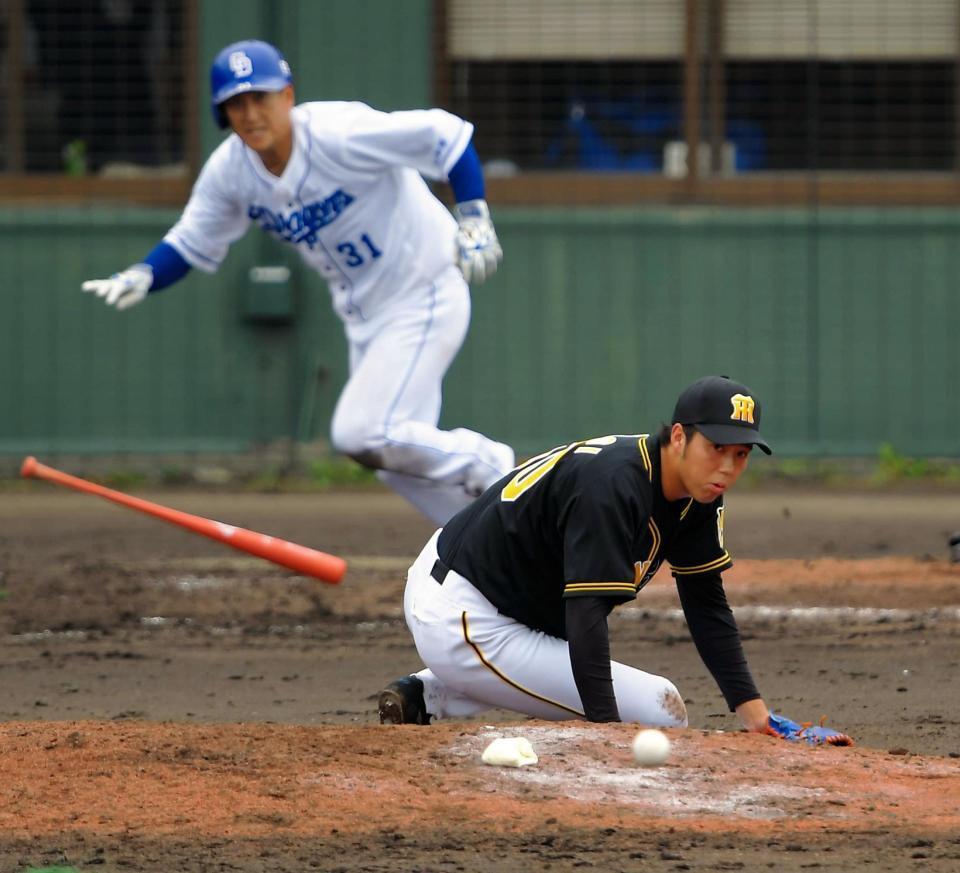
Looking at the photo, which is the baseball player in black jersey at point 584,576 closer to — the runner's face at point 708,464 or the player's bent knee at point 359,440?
the runner's face at point 708,464

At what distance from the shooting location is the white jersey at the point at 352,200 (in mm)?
7320

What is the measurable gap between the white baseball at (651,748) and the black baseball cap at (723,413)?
0.74 metres

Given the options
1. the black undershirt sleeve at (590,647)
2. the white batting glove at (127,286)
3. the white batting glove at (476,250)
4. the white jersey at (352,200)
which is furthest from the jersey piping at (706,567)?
the white batting glove at (127,286)

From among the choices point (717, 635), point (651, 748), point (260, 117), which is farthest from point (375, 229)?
point (651, 748)

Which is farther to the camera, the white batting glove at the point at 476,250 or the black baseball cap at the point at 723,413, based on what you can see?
the white batting glove at the point at 476,250

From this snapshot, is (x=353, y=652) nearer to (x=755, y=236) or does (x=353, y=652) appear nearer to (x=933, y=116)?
(x=755, y=236)

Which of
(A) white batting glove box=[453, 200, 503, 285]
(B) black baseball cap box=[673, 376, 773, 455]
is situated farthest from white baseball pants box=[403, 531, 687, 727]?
(A) white batting glove box=[453, 200, 503, 285]

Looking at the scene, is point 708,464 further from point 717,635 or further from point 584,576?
point 717,635

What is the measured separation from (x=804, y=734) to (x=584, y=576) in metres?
0.85

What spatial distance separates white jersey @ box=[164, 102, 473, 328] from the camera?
7320 millimetres

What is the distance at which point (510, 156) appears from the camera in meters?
12.4

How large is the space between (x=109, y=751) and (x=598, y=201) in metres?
8.15

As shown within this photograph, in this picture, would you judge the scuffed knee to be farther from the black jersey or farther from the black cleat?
the black cleat

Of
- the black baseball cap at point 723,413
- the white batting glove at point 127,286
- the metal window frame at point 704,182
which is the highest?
the metal window frame at point 704,182
